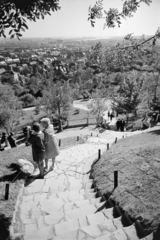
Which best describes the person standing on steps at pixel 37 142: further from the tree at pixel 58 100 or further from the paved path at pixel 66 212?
the tree at pixel 58 100

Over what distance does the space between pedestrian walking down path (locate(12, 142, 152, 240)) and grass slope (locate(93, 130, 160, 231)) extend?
33cm

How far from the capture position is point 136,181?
5.42 metres

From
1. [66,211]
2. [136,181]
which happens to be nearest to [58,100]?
[136,181]

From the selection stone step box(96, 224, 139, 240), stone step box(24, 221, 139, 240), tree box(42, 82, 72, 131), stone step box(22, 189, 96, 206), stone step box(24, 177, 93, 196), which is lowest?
tree box(42, 82, 72, 131)

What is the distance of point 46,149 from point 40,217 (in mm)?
2744

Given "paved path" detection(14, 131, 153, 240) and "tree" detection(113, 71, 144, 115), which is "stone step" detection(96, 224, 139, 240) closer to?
"paved path" detection(14, 131, 153, 240)

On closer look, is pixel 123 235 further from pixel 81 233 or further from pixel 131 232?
pixel 81 233

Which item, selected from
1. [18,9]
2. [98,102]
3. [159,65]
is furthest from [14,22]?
[159,65]

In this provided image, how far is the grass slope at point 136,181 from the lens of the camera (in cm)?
417

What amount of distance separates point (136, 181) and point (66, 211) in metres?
2.07

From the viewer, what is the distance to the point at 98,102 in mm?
26750

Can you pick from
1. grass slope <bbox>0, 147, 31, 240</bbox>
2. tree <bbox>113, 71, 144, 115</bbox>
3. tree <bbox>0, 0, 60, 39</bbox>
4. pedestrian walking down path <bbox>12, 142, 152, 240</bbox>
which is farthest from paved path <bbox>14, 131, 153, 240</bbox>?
tree <bbox>113, 71, 144, 115</bbox>

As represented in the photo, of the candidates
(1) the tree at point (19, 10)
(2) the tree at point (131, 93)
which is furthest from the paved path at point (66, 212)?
(2) the tree at point (131, 93)

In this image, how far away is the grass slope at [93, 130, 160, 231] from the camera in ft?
13.7
